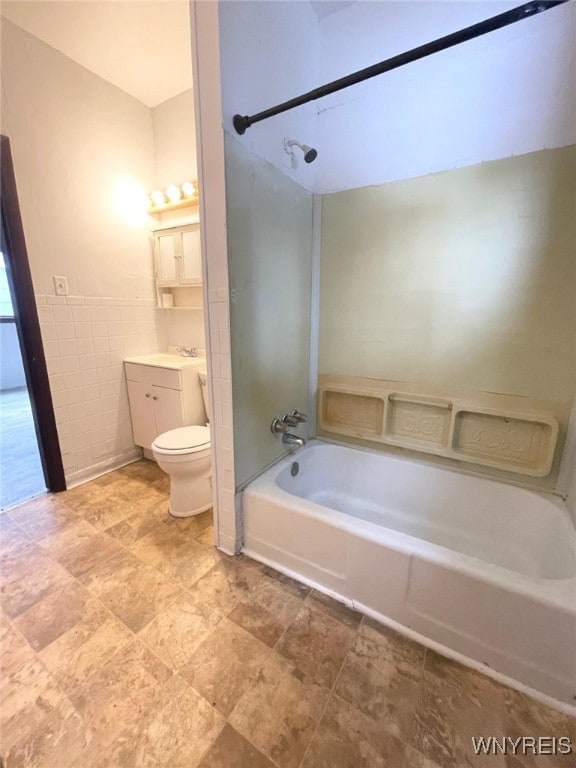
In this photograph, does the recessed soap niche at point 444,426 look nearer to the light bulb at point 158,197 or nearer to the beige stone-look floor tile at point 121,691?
the beige stone-look floor tile at point 121,691

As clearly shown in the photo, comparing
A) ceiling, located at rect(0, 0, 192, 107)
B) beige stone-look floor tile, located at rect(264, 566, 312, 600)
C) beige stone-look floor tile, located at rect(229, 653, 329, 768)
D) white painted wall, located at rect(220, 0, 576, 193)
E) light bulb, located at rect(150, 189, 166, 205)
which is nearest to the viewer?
beige stone-look floor tile, located at rect(229, 653, 329, 768)

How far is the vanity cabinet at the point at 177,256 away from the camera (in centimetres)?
212

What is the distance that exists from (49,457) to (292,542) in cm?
165

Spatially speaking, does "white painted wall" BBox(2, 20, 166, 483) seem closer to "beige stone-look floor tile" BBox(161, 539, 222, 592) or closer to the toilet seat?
the toilet seat

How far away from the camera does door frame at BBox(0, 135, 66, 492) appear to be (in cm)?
161

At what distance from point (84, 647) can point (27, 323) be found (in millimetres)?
1646

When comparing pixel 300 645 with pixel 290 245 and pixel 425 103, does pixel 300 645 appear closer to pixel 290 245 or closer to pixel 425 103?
pixel 290 245

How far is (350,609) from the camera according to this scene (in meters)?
1.24

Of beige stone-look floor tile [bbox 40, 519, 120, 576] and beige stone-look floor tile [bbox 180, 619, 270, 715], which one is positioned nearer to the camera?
beige stone-look floor tile [bbox 180, 619, 270, 715]

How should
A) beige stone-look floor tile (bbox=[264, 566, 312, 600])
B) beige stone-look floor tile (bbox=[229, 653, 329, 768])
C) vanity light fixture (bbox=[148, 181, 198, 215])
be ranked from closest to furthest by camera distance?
1. beige stone-look floor tile (bbox=[229, 653, 329, 768])
2. beige stone-look floor tile (bbox=[264, 566, 312, 600])
3. vanity light fixture (bbox=[148, 181, 198, 215])

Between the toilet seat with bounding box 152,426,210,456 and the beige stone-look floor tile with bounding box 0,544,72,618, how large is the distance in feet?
2.21

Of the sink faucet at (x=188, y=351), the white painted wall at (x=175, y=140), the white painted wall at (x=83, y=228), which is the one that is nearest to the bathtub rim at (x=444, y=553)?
the sink faucet at (x=188, y=351)

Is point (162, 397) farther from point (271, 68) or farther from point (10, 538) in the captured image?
point (271, 68)

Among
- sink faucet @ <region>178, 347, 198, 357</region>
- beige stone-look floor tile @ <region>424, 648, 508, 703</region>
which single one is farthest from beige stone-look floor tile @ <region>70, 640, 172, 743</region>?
sink faucet @ <region>178, 347, 198, 357</region>
